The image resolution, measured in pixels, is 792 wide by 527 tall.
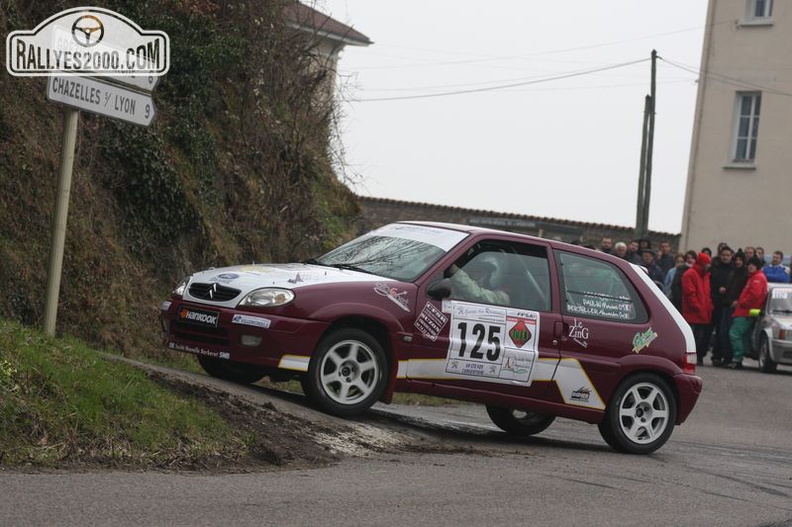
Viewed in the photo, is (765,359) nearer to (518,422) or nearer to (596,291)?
(518,422)

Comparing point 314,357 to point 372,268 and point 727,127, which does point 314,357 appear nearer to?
point 372,268

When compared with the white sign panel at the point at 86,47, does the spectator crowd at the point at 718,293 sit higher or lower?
lower

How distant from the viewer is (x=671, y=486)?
9.95 metres

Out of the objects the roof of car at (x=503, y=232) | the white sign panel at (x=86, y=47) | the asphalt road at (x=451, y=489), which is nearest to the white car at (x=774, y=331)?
the asphalt road at (x=451, y=489)

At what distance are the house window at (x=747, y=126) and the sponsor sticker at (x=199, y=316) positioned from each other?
33.0 meters

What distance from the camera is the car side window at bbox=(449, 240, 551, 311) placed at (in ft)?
38.3

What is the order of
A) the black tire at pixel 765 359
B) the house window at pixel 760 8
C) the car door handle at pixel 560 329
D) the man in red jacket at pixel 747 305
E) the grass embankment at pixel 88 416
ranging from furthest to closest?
the house window at pixel 760 8, the man in red jacket at pixel 747 305, the black tire at pixel 765 359, the car door handle at pixel 560 329, the grass embankment at pixel 88 416

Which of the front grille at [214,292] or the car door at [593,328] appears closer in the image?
the front grille at [214,292]

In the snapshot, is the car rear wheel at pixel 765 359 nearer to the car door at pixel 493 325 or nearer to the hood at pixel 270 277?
the car door at pixel 493 325

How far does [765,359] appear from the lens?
25.0 metres

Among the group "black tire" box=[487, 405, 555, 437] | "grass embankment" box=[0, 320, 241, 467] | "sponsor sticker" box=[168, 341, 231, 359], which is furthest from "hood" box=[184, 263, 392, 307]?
"black tire" box=[487, 405, 555, 437]

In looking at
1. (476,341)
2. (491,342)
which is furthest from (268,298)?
(491,342)

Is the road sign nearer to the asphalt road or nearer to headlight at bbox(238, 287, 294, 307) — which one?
headlight at bbox(238, 287, 294, 307)

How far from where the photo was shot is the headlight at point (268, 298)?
35.6 ft
